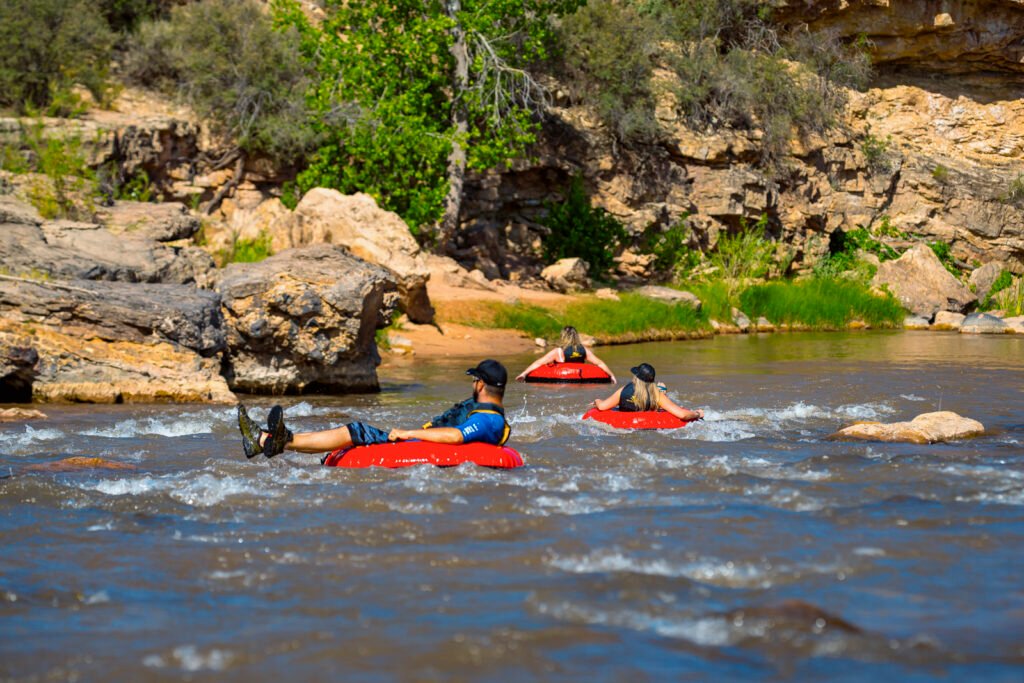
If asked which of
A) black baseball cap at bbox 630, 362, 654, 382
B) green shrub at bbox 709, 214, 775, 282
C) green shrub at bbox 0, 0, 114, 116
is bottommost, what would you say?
black baseball cap at bbox 630, 362, 654, 382

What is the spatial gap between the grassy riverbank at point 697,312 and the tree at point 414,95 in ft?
11.3

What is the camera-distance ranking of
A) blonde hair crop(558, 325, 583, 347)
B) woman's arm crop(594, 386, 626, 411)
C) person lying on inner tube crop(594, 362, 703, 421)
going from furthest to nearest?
blonde hair crop(558, 325, 583, 347), woman's arm crop(594, 386, 626, 411), person lying on inner tube crop(594, 362, 703, 421)

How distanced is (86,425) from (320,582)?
6.09 meters

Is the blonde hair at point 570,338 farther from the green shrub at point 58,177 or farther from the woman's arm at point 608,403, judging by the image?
the green shrub at point 58,177

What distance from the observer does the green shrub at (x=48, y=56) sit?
2238 cm

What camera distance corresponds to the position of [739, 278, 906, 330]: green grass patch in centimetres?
2709

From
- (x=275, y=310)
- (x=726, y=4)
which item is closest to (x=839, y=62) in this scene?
(x=726, y=4)

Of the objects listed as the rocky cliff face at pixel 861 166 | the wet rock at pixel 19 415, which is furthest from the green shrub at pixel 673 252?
the wet rock at pixel 19 415

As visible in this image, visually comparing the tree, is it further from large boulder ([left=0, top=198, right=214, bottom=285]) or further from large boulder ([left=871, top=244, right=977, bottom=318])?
large boulder ([left=871, top=244, right=977, bottom=318])

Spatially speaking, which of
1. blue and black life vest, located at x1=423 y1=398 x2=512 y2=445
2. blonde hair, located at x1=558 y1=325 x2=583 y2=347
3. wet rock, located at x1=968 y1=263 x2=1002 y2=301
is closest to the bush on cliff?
wet rock, located at x1=968 y1=263 x2=1002 y2=301

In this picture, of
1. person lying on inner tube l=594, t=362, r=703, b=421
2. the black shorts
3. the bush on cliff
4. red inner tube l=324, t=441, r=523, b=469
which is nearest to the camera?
red inner tube l=324, t=441, r=523, b=469

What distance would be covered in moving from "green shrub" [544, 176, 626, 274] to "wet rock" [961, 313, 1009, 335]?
28.3ft

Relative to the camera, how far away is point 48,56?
23031 mm

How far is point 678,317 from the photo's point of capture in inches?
966
